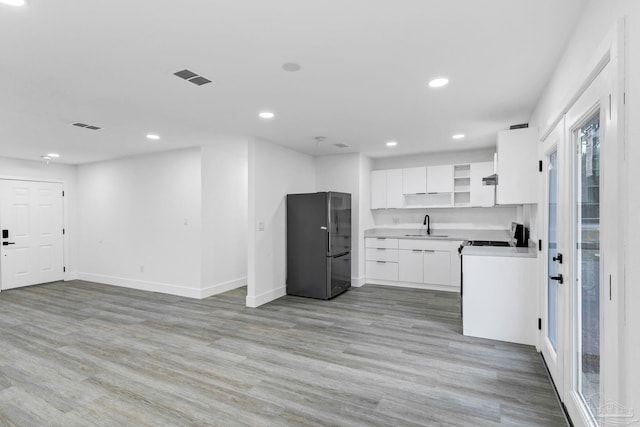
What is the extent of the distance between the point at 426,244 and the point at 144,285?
507 cm

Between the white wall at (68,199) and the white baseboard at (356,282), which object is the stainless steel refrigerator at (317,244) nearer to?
the white baseboard at (356,282)

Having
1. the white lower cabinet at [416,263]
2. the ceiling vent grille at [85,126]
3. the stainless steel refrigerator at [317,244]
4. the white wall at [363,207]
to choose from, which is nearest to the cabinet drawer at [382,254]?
the white lower cabinet at [416,263]

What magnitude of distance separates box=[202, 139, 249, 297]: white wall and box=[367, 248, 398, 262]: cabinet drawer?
7.74 ft

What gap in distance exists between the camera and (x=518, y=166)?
10.9ft

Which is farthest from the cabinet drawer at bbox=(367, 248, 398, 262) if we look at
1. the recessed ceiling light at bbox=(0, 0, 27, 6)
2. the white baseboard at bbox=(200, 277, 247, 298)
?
the recessed ceiling light at bbox=(0, 0, 27, 6)

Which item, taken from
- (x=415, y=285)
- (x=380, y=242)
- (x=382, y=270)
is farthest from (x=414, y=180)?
(x=415, y=285)

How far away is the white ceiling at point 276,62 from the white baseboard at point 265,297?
241 cm

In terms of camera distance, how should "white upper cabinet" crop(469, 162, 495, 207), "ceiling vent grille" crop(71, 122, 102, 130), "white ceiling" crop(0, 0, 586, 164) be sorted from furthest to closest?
1. "white upper cabinet" crop(469, 162, 495, 207)
2. "ceiling vent grille" crop(71, 122, 102, 130)
3. "white ceiling" crop(0, 0, 586, 164)

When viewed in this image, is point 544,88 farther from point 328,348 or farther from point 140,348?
point 140,348

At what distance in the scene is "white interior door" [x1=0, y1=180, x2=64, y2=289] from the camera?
240 inches

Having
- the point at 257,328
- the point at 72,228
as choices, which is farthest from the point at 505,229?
the point at 72,228

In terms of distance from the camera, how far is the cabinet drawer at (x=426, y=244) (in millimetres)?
5613

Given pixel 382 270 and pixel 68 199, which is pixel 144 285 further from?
pixel 382 270

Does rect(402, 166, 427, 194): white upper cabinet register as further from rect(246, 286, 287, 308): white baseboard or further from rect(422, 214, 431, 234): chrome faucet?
rect(246, 286, 287, 308): white baseboard
